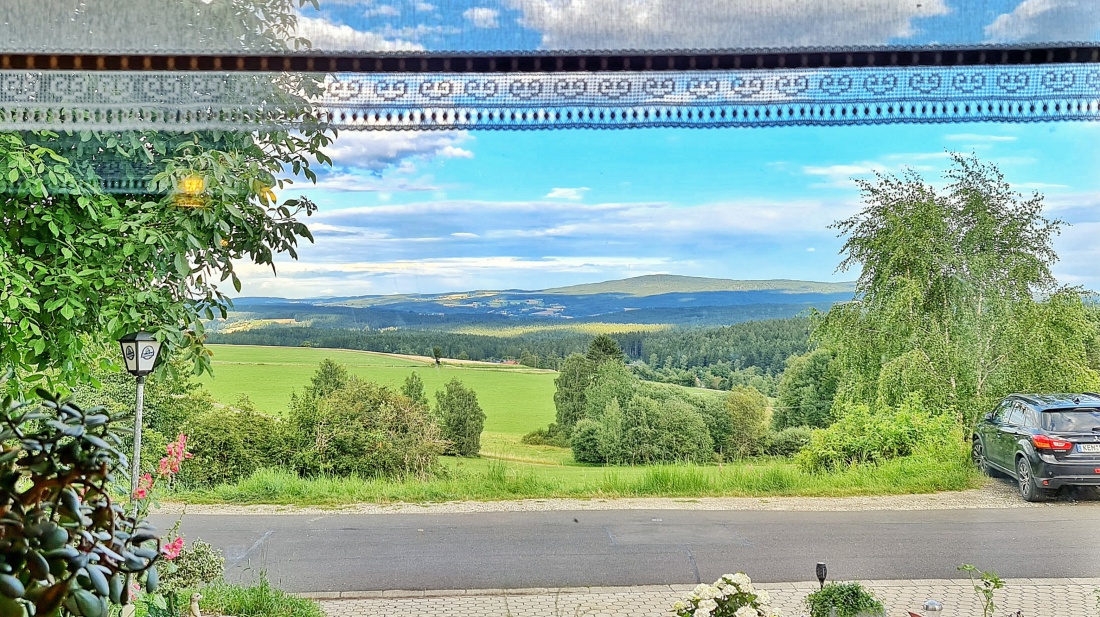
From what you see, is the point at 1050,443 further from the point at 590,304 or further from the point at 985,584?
the point at 590,304

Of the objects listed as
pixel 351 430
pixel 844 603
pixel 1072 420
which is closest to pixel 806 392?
pixel 844 603

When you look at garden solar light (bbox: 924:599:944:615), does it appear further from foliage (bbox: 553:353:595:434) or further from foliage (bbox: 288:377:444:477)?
foliage (bbox: 288:377:444:477)

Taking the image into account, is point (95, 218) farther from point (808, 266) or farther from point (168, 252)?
point (808, 266)

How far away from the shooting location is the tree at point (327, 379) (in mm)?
2172

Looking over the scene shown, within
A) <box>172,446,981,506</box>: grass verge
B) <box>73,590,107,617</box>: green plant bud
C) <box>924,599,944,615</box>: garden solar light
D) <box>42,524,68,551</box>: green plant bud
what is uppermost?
<box>42,524,68,551</box>: green plant bud

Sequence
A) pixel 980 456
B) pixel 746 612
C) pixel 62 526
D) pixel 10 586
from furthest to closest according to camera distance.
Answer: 1. pixel 980 456
2. pixel 746 612
3. pixel 62 526
4. pixel 10 586

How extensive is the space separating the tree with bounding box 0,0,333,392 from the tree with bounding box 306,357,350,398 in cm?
29

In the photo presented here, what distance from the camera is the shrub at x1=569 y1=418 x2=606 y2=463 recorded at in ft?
7.23

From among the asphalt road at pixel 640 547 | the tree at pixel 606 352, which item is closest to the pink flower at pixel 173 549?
the asphalt road at pixel 640 547

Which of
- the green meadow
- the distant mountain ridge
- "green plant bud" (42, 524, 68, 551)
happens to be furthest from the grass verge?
"green plant bud" (42, 524, 68, 551)

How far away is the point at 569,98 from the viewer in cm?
162

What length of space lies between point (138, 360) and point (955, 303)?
2.10 metres

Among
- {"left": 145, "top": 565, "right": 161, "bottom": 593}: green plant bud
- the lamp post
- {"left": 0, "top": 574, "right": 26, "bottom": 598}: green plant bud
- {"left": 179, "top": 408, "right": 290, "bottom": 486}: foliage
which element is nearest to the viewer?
{"left": 0, "top": 574, "right": 26, "bottom": 598}: green plant bud

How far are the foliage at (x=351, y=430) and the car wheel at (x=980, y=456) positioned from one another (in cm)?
148
